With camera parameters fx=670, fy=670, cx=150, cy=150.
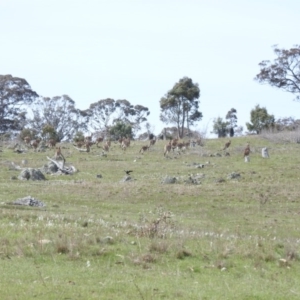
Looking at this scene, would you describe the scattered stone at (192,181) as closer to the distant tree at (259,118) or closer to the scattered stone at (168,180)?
the scattered stone at (168,180)

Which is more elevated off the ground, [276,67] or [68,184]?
[276,67]

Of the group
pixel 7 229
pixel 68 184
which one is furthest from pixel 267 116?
pixel 7 229

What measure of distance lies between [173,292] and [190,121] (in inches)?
3237

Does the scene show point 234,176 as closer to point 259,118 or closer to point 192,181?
point 192,181

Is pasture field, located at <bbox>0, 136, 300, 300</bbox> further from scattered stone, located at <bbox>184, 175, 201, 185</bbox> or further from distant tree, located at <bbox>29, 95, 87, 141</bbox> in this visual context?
distant tree, located at <bbox>29, 95, 87, 141</bbox>

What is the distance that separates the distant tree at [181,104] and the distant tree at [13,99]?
19.0m

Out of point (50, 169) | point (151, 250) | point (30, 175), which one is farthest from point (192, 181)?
A: point (151, 250)

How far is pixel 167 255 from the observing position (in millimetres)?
11898

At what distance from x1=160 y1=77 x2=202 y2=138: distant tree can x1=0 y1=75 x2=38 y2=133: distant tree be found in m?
19.0

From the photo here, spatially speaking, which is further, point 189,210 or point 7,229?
point 189,210

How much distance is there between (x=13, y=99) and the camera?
296ft

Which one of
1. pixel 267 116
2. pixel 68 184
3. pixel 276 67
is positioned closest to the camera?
pixel 68 184

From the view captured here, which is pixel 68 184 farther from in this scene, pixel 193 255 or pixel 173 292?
pixel 173 292

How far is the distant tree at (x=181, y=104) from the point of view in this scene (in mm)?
85812
